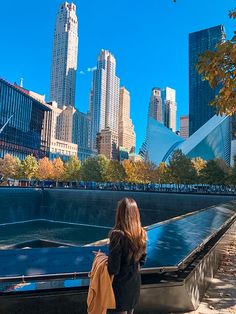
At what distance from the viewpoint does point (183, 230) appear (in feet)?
21.5

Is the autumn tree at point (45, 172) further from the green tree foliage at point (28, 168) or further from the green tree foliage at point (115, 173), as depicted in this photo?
the green tree foliage at point (115, 173)

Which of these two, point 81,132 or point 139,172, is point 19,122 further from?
point 81,132

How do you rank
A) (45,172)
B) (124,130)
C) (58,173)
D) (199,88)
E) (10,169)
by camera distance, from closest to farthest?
(10,169) < (45,172) < (58,173) < (199,88) < (124,130)

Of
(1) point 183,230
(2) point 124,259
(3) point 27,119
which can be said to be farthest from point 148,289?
(3) point 27,119

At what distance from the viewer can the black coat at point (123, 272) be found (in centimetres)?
262

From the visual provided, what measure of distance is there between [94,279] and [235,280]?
3659mm

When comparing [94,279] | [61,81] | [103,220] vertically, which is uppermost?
[61,81]

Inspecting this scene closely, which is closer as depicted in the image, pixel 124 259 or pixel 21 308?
pixel 124 259

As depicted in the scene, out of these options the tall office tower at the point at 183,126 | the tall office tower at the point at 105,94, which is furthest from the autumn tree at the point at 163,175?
the tall office tower at the point at 183,126

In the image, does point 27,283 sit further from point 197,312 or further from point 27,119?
→ point 27,119

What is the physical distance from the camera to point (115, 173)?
59656 mm

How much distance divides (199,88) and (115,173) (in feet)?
322

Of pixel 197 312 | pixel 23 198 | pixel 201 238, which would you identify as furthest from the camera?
pixel 23 198

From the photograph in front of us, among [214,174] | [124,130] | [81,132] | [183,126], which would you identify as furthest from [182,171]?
[183,126]
